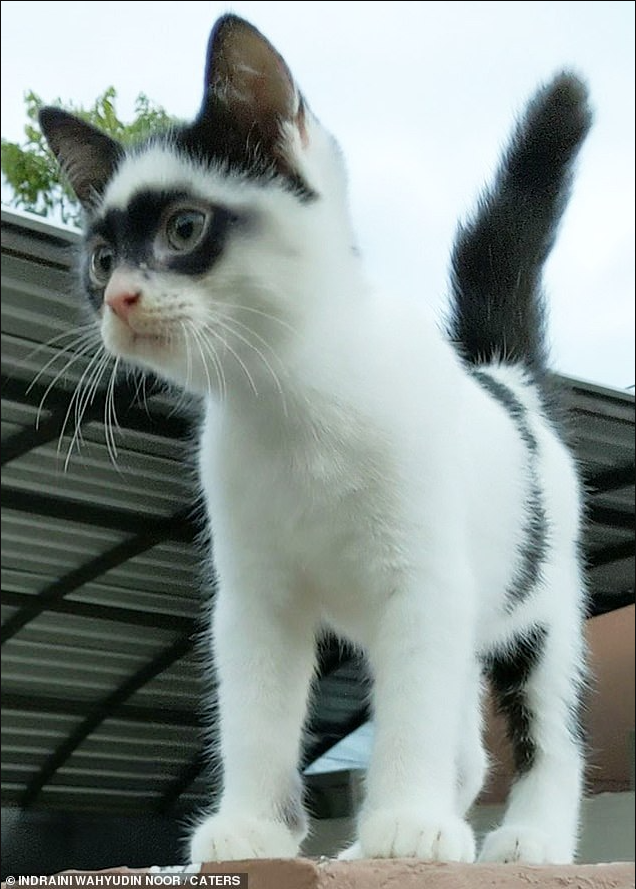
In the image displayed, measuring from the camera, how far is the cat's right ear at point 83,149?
854 millimetres

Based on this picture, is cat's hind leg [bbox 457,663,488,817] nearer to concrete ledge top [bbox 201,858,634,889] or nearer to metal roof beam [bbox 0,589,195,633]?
concrete ledge top [bbox 201,858,634,889]

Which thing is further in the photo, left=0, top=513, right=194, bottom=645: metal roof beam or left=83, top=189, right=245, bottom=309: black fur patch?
left=0, top=513, right=194, bottom=645: metal roof beam

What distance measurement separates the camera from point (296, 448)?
0.78m

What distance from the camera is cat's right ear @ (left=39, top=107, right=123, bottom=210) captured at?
2.80ft

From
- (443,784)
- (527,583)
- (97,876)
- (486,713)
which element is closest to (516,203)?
(527,583)

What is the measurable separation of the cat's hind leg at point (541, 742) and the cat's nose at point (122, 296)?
50 centimetres

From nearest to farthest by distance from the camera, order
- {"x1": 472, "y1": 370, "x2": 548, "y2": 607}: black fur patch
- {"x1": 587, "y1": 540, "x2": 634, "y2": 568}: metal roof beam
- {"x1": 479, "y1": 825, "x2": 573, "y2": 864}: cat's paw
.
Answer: {"x1": 479, "y1": 825, "x2": 573, "y2": 864}: cat's paw
{"x1": 472, "y1": 370, "x2": 548, "y2": 607}: black fur patch
{"x1": 587, "y1": 540, "x2": 634, "y2": 568}: metal roof beam

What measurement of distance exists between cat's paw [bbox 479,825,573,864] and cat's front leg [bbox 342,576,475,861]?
118 mm

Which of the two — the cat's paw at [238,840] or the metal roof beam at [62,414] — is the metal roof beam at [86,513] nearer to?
the metal roof beam at [62,414]

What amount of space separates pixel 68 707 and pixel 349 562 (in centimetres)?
77

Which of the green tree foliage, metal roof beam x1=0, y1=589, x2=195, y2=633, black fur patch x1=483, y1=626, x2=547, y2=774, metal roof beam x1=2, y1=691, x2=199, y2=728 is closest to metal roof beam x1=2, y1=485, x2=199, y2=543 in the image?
metal roof beam x1=0, y1=589, x2=195, y2=633

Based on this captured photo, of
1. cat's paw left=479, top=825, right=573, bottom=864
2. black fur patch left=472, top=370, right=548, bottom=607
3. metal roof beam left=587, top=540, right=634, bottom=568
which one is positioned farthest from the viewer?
metal roof beam left=587, top=540, right=634, bottom=568

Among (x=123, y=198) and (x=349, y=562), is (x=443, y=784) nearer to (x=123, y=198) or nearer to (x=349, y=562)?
(x=349, y=562)

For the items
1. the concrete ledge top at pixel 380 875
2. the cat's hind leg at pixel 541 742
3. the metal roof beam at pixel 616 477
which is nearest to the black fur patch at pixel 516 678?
the cat's hind leg at pixel 541 742
